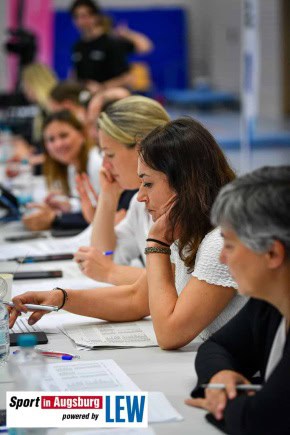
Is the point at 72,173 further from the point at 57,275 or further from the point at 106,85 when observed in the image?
the point at 106,85

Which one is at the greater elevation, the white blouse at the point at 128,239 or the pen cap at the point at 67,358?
the pen cap at the point at 67,358

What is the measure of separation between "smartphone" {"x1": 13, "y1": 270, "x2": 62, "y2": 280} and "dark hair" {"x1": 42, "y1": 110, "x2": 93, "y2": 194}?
1.73 m

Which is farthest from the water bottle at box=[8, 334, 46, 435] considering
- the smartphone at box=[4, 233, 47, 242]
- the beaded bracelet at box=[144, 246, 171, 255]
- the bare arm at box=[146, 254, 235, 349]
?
the smartphone at box=[4, 233, 47, 242]

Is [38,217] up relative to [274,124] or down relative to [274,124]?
up

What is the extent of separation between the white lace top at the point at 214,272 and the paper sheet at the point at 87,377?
0.30 meters

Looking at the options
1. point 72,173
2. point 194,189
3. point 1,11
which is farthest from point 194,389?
point 1,11

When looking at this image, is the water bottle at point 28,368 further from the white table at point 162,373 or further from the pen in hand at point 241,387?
the pen in hand at point 241,387

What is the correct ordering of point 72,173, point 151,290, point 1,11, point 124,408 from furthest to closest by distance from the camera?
point 1,11 → point 72,173 → point 151,290 → point 124,408

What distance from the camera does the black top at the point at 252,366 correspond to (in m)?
1.60

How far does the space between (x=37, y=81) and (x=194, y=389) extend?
6462mm

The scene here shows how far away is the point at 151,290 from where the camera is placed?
88.7 inches

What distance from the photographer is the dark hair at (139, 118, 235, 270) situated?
7.43 ft

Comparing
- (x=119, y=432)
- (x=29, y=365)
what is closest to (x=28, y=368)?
(x=29, y=365)

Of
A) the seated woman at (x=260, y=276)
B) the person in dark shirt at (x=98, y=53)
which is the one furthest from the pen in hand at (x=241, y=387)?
the person in dark shirt at (x=98, y=53)
